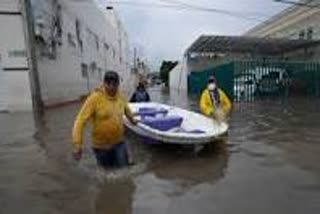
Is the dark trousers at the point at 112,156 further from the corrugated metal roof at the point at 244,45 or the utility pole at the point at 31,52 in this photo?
the corrugated metal roof at the point at 244,45

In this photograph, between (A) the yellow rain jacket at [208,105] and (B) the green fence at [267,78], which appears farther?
(B) the green fence at [267,78]

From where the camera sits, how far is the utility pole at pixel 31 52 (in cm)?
2030

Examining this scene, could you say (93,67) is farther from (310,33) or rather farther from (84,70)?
(310,33)

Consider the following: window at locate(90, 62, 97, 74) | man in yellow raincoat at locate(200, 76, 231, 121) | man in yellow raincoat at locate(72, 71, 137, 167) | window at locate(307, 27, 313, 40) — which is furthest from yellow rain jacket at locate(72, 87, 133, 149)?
window at locate(307, 27, 313, 40)

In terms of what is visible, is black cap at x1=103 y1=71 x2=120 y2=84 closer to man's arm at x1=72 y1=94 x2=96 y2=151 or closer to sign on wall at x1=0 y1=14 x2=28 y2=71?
man's arm at x1=72 y1=94 x2=96 y2=151

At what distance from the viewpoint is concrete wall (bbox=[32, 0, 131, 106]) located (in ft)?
75.0

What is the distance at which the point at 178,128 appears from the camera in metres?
10.9

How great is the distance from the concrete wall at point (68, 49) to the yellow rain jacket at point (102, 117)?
15064 millimetres

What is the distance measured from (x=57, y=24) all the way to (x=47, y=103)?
458 cm

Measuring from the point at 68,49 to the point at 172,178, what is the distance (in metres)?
21.4

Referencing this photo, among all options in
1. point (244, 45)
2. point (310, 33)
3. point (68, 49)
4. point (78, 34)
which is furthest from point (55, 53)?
point (310, 33)

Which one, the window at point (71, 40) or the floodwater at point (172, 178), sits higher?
the window at point (71, 40)

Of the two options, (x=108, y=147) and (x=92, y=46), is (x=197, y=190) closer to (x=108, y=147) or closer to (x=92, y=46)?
(x=108, y=147)

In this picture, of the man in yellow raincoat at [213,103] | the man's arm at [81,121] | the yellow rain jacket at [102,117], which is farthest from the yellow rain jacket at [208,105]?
the man's arm at [81,121]
